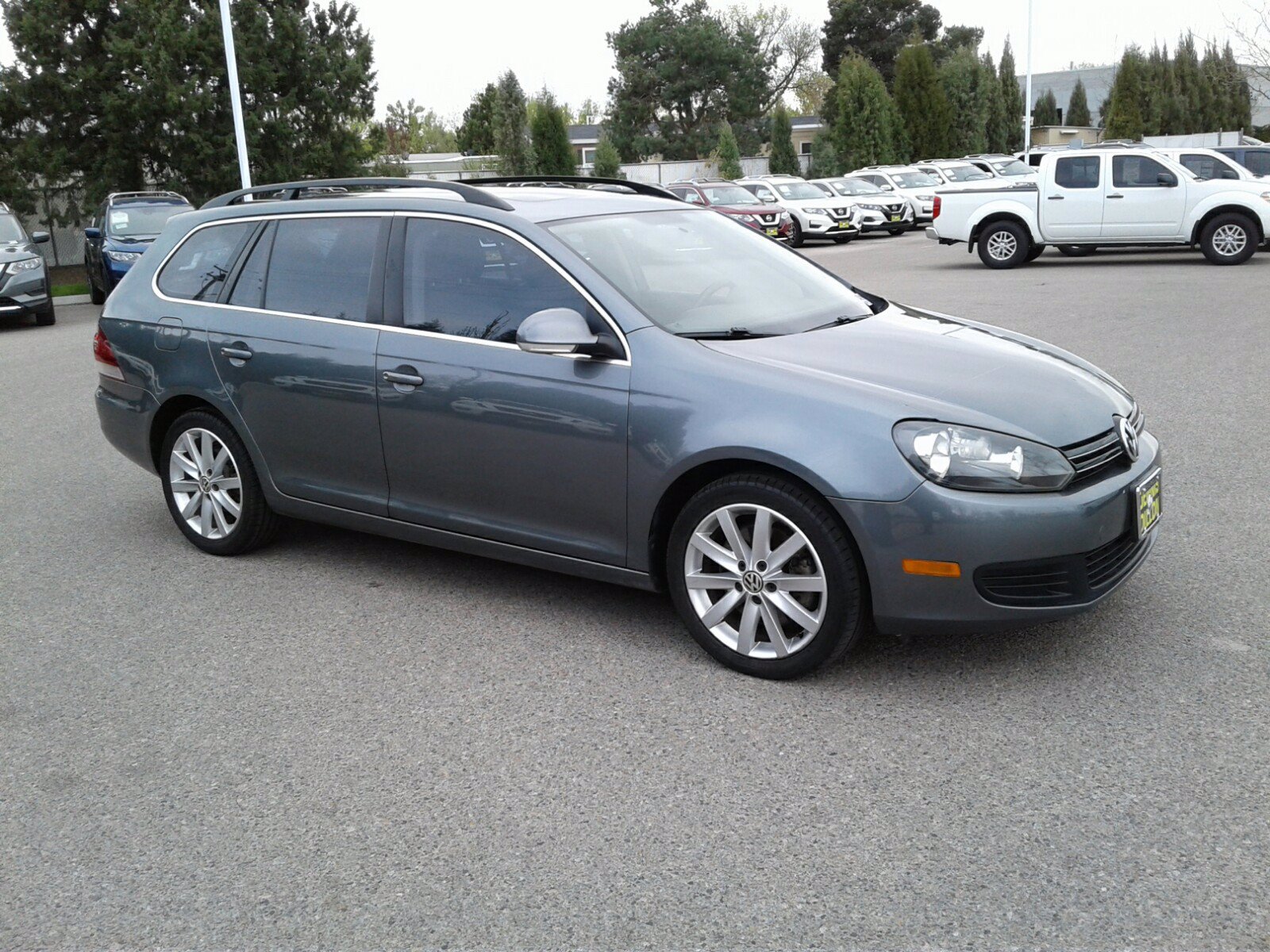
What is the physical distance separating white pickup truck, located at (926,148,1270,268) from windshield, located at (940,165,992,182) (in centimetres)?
1385

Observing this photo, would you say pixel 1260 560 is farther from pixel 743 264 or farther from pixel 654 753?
pixel 654 753

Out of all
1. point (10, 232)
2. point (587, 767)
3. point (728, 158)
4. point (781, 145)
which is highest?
point (781, 145)

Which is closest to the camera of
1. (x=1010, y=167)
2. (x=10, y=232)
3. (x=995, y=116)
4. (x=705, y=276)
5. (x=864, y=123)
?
(x=705, y=276)

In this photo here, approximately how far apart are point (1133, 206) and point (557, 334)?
1718 centimetres

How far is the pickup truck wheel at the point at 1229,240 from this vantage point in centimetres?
1905

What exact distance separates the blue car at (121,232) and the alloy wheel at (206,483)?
14434 millimetres

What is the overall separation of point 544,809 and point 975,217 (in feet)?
62.6

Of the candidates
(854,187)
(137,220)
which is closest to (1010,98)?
(854,187)

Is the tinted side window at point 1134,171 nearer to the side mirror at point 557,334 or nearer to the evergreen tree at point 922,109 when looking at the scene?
the side mirror at point 557,334

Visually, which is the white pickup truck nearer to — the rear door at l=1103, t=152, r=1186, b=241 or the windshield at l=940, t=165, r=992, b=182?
the rear door at l=1103, t=152, r=1186, b=241

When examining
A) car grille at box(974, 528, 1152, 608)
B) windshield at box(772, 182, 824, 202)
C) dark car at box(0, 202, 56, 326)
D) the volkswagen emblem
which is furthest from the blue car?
car grille at box(974, 528, 1152, 608)

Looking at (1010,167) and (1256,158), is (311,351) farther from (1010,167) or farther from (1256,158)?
(1010,167)

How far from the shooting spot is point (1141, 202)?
19359 millimetres

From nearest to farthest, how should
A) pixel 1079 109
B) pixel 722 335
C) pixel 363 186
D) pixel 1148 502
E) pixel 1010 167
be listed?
pixel 1148 502 < pixel 722 335 < pixel 363 186 < pixel 1010 167 < pixel 1079 109
